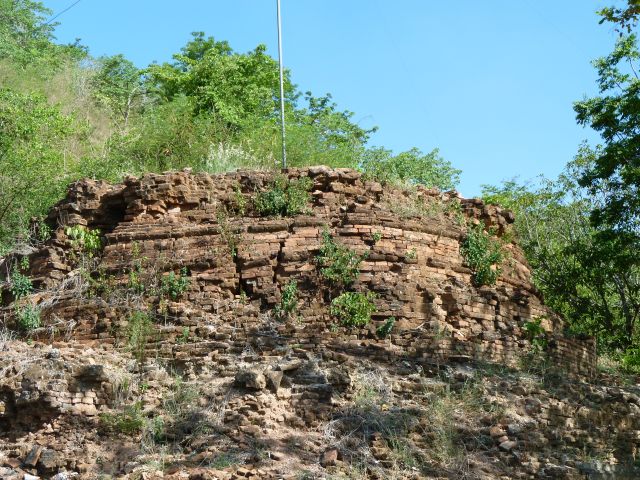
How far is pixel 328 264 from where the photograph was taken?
11469 mm

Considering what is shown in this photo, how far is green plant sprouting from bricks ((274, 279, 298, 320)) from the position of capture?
36.6 feet

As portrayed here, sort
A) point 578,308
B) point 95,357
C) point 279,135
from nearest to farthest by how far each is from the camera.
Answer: point 95,357
point 279,135
point 578,308

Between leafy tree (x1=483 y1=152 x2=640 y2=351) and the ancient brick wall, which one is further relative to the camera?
leafy tree (x1=483 y1=152 x2=640 y2=351)

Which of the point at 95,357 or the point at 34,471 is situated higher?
the point at 95,357

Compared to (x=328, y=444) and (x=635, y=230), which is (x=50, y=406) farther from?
(x=635, y=230)

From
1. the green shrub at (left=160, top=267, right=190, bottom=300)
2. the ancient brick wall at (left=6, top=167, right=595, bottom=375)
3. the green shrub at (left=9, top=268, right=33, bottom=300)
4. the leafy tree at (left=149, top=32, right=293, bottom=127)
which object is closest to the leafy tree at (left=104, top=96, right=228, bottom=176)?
the leafy tree at (left=149, top=32, right=293, bottom=127)

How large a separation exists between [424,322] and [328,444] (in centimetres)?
259

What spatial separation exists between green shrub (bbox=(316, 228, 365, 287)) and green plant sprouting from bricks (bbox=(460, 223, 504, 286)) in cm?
178

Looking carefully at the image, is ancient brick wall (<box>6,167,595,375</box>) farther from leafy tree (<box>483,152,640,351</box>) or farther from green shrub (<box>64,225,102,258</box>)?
leafy tree (<box>483,152,640,351</box>)

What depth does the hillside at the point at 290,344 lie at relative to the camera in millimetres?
9242

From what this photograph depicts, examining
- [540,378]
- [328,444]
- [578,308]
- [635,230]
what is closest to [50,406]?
[328,444]

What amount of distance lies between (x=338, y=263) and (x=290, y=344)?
1339mm

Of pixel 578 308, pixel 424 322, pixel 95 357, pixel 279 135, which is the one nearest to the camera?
pixel 95 357

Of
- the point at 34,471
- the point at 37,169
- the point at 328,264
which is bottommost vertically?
the point at 34,471
